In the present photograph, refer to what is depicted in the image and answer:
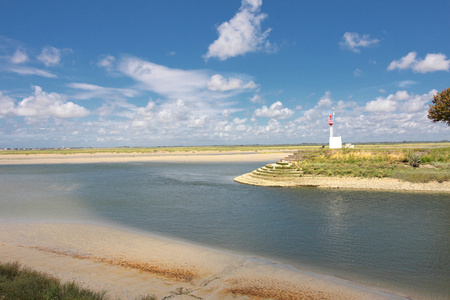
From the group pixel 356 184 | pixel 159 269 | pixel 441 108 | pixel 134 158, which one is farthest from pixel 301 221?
pixel 134 158

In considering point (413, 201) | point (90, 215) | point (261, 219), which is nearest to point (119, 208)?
point (90, 215)

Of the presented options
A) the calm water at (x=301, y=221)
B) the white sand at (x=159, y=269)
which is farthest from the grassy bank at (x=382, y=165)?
the white sand at (x=159, y=269)

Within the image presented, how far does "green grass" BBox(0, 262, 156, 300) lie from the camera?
521 cm

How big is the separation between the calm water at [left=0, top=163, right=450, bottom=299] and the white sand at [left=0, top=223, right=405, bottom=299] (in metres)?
1.08

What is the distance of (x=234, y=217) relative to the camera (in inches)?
565

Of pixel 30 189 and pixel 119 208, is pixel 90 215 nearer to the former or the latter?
pixel 119 208

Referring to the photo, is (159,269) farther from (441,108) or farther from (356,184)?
(441,108)

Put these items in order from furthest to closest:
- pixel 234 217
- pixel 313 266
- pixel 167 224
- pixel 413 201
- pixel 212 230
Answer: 1. pixel 413 201
2. pixel 234 217
3. pixel 167 224
4. pixel 212 230
5. pixel 313 266

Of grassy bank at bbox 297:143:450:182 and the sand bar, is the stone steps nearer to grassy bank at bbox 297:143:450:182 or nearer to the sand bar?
grassy bank at bbox 297:143:450:182

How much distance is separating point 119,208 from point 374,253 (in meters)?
14.1

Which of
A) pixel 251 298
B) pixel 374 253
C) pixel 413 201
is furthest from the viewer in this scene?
pixel 413 201

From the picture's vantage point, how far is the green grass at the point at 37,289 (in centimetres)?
521

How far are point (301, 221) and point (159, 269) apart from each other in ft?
25.8

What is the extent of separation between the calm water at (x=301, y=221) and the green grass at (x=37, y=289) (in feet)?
17.0
